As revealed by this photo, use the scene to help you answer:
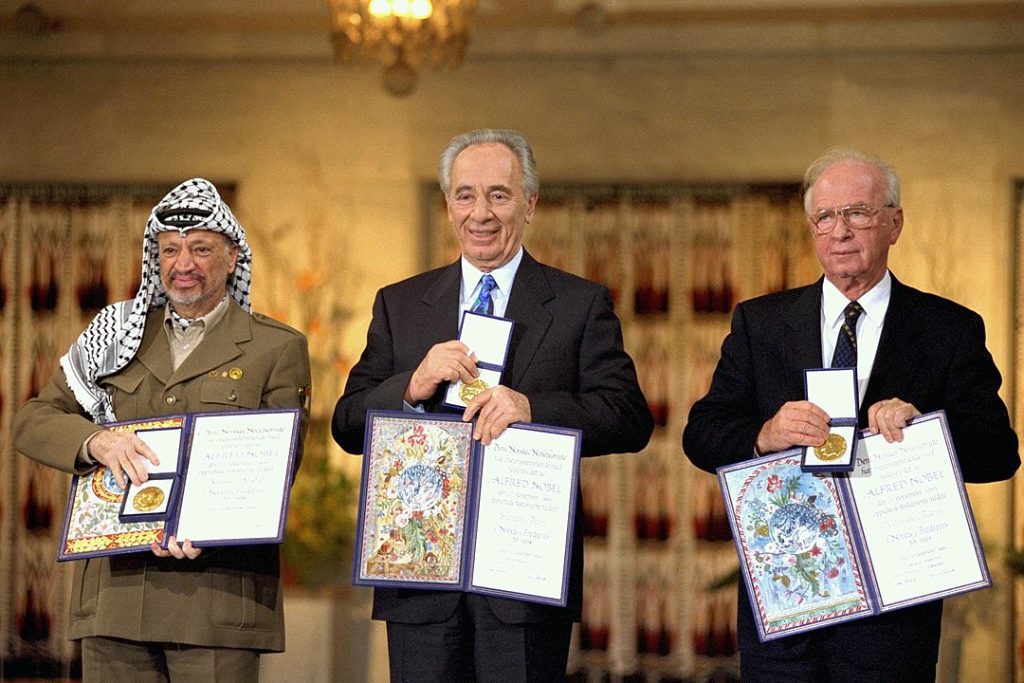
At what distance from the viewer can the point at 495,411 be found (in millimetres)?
2955

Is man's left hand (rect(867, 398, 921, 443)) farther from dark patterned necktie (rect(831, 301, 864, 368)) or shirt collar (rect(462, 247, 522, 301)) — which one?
shirt collar (rect(462, 247, 522, 301))

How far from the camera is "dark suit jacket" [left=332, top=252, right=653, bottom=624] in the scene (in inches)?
119

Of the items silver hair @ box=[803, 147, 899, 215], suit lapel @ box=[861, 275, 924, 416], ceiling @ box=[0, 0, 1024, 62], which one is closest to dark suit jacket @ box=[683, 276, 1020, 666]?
suit lapel @ box=[861, 275, 924, 416]

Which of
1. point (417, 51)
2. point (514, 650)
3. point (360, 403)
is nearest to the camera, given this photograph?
point (514, 650)

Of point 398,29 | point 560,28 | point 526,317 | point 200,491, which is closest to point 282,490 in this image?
point 200,491

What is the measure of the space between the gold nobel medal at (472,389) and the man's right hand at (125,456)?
0.80 metres

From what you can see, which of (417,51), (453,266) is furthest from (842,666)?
(417,51)

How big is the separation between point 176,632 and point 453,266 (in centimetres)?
111

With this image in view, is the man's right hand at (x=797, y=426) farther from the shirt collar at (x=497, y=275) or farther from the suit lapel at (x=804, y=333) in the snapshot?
the shirt collar at (x=497, y=275)

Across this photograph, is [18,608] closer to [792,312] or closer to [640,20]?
[640,20]

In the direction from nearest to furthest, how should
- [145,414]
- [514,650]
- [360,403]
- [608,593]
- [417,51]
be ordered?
[514,650] → [360,403] → [145,414] → [417,51] → [608,593]

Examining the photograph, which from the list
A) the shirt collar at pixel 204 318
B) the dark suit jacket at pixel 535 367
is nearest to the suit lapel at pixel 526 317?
the dark suit jacket at pixel 535 367

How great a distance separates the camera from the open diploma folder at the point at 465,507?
9.57 feet

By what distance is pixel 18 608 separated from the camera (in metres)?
7.60
